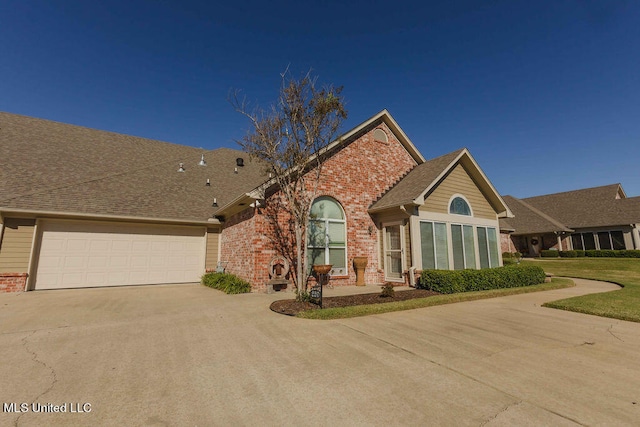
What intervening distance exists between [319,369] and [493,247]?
1234 cm

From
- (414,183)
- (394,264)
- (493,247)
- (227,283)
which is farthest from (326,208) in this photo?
(493,247)

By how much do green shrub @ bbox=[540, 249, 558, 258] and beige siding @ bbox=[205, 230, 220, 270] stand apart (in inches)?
1155

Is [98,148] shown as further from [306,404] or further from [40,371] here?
[306,404]

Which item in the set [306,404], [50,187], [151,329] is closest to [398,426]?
[306,404]

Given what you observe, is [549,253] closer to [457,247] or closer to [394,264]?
[457,247]

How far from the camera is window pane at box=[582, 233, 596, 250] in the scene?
26.2 metres

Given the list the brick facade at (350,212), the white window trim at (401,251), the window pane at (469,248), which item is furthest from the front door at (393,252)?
the window pane at (469,248)

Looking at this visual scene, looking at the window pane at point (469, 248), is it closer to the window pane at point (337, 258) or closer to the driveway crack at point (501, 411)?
the window pane at point (337, 258)

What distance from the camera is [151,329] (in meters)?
5.45

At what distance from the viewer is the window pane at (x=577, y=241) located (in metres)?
27.1

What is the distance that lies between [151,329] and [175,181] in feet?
35.2

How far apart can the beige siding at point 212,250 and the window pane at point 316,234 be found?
515cm

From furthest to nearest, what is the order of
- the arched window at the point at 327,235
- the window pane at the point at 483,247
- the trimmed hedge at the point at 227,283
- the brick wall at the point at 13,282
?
the window pane at the point at 483,247 < the arched window at the point at 327,235 < the trimmed hedge at the point at 227,283 < the brick wall at the point at 13,282

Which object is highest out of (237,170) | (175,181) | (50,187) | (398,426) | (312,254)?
(237,170)
